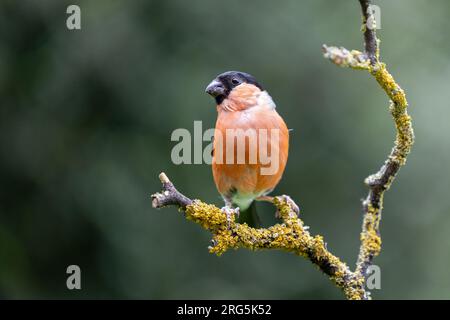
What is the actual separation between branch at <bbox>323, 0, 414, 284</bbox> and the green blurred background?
113 inches

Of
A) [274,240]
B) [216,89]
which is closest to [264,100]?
[216,89]

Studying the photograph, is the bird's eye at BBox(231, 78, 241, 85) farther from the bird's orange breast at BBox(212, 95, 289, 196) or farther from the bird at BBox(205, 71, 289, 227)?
the bird's orange breast at BBox(212, 95, 289, 196)

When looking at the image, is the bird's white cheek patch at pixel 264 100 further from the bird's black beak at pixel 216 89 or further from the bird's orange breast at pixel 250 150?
the bird's black beak at pixel 216 89

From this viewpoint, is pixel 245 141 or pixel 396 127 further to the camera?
pixel 245 141

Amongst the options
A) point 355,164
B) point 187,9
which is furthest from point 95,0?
point 355,164

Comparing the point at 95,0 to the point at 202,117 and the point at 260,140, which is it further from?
the point at 260,140

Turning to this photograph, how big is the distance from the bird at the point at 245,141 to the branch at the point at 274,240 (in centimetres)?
54

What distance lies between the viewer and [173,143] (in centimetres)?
645

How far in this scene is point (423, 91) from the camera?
660 cm

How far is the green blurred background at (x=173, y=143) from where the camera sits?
6379 mm

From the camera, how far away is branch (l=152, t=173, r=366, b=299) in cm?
356

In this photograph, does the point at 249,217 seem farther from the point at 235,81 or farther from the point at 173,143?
the point at 173,143

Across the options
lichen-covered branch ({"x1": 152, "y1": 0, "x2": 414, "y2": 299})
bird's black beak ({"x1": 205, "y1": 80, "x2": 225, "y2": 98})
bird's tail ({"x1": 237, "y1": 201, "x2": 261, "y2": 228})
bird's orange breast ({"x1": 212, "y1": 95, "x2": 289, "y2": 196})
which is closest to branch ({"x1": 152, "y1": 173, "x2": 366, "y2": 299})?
lichen-covered branch ({"x1": 152, "y1": 0, "x2": 414, "y2": 299})

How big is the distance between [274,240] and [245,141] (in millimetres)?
949
